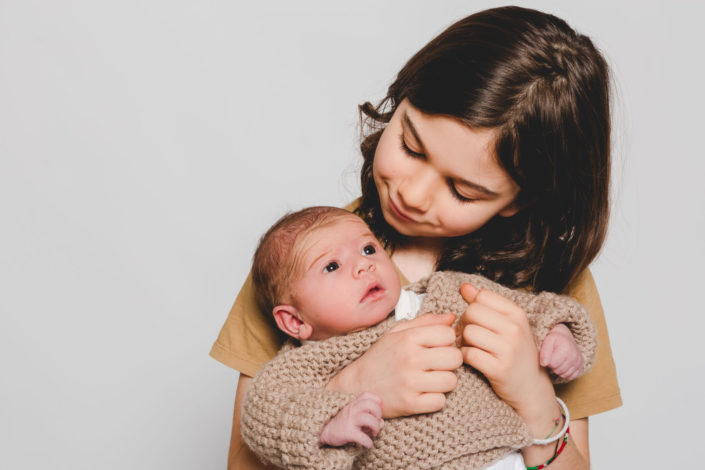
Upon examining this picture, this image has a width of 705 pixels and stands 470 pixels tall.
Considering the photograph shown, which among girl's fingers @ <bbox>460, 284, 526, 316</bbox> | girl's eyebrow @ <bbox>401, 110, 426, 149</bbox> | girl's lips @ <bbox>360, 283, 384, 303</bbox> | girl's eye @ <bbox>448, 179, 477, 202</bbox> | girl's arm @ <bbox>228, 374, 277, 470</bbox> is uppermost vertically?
girl's eyebrow @ <bbox>401, 110, 426, 149</bbox>

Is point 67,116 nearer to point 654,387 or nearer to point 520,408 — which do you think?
point 520,408

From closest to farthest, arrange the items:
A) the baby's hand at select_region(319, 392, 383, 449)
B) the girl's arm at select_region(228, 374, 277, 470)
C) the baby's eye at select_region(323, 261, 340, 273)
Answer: the baby's hand at select_region(319, 392, 383, 449)
the baby's eye at select_region(323, 261, 340, 273)
the girl's arm at select_region(228, 374, 277, 470)

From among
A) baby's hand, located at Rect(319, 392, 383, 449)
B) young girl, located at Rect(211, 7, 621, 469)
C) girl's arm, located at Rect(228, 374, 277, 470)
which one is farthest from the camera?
girl's arm, located at Rect(228, 374, 277, 470)

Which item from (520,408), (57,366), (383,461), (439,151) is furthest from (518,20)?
(57,366)

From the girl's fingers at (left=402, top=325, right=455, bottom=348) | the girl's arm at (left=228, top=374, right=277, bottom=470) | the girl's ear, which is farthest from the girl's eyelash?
the girl's arm at (left=228, top=374, right=277, bottom=470)

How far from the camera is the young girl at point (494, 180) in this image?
139 centimetres

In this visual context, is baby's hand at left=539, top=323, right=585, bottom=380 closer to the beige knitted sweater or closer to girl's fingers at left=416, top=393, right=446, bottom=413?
the beige knitted sweater

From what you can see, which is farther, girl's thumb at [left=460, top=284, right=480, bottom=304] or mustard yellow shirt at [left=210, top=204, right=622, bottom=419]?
mustard yellow shirt at [left=210, top=204, right=622, bottom=419]

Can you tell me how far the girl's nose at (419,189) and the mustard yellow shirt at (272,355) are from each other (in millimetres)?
414

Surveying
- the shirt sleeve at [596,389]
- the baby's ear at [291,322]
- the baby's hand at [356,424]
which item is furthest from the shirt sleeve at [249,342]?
the shirt sleeve at [596,389]

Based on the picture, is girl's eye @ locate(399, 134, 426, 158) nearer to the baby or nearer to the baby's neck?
the baby

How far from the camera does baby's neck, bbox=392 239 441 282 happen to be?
1705mm

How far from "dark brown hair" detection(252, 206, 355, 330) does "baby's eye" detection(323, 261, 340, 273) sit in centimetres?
6

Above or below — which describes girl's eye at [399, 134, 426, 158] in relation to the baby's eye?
above
